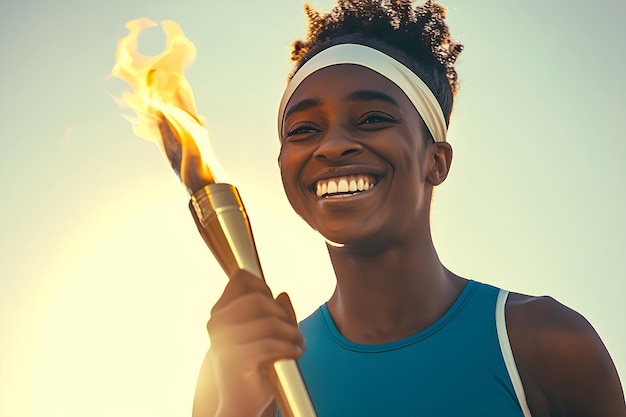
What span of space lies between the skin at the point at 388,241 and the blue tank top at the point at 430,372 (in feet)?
0.27

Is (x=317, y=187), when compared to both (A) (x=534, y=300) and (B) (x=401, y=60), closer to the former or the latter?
(B) (x=401, y=60)

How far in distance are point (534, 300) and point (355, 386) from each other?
0.91 m

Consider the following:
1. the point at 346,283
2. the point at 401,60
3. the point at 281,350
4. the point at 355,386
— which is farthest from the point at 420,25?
the point at 281,350

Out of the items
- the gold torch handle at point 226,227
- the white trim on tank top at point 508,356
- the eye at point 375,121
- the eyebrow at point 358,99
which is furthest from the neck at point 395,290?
the gold torch handle at point 226,227

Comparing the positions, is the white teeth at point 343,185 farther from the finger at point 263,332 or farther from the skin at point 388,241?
the finger at point 263,332

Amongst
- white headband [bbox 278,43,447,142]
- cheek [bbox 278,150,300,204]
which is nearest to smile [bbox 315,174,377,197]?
cheek [bbox 278,150,300,204]

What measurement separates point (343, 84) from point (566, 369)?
5.34 ft

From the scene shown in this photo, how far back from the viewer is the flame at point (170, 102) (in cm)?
334

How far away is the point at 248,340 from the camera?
3.01 metres

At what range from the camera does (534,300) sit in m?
3.77

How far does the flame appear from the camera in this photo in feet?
11.0

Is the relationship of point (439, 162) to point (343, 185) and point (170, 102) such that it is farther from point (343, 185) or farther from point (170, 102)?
point (170, 102)

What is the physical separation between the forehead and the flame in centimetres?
58

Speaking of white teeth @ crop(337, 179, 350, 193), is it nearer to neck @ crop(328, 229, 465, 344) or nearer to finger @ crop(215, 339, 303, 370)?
neck @ crop(328, 229, 465, 344)
